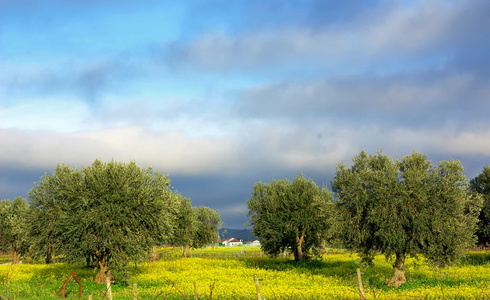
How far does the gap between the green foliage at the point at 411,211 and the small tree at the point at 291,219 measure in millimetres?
13214

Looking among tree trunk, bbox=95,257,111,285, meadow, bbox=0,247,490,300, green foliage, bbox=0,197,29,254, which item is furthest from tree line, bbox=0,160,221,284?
green foliage, bbox=0,197,29,254

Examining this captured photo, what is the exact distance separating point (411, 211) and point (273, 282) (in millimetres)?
14191

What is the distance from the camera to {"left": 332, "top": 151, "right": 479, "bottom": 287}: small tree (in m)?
34.4

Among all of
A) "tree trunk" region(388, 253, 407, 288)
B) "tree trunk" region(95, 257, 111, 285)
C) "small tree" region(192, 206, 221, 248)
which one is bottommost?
Result: "tree trunk" region(388, 253, 407, 288)

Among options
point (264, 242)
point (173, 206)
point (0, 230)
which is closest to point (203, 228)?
point (264, 242)

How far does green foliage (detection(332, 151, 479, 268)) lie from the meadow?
235cm

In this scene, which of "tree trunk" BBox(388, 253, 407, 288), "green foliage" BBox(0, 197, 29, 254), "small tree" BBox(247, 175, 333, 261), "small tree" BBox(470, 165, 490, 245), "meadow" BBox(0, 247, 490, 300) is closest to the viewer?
"meadow" BBox(0, 247, 490, 300)

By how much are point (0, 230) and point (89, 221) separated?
38.3 metres

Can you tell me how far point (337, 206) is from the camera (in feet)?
129

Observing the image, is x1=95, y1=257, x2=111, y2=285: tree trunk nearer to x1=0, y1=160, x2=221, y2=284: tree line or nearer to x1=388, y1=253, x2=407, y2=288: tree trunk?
x1=0, y1=160, x2=221, y2=284: tree line

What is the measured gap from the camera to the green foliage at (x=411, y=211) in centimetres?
3444

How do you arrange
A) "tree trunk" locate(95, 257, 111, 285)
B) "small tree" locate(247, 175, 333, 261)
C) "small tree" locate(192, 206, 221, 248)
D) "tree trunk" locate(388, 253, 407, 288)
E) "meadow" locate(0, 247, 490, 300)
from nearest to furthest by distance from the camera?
"meadow" locate(0, 247, 490, 300) < "tree trunk" locate(388, 253, 407, 288) < "tree trunk" locate(95, 257, 111, 285) < "small tree" locate(247, 175, 333, 261) < "small tree" locate(192, 206, 221, 248)

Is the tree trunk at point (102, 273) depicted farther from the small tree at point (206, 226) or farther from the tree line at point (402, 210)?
the small tree at point (206, 226)

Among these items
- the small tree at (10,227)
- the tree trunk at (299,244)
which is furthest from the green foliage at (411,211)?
the small tree at (10,227)
